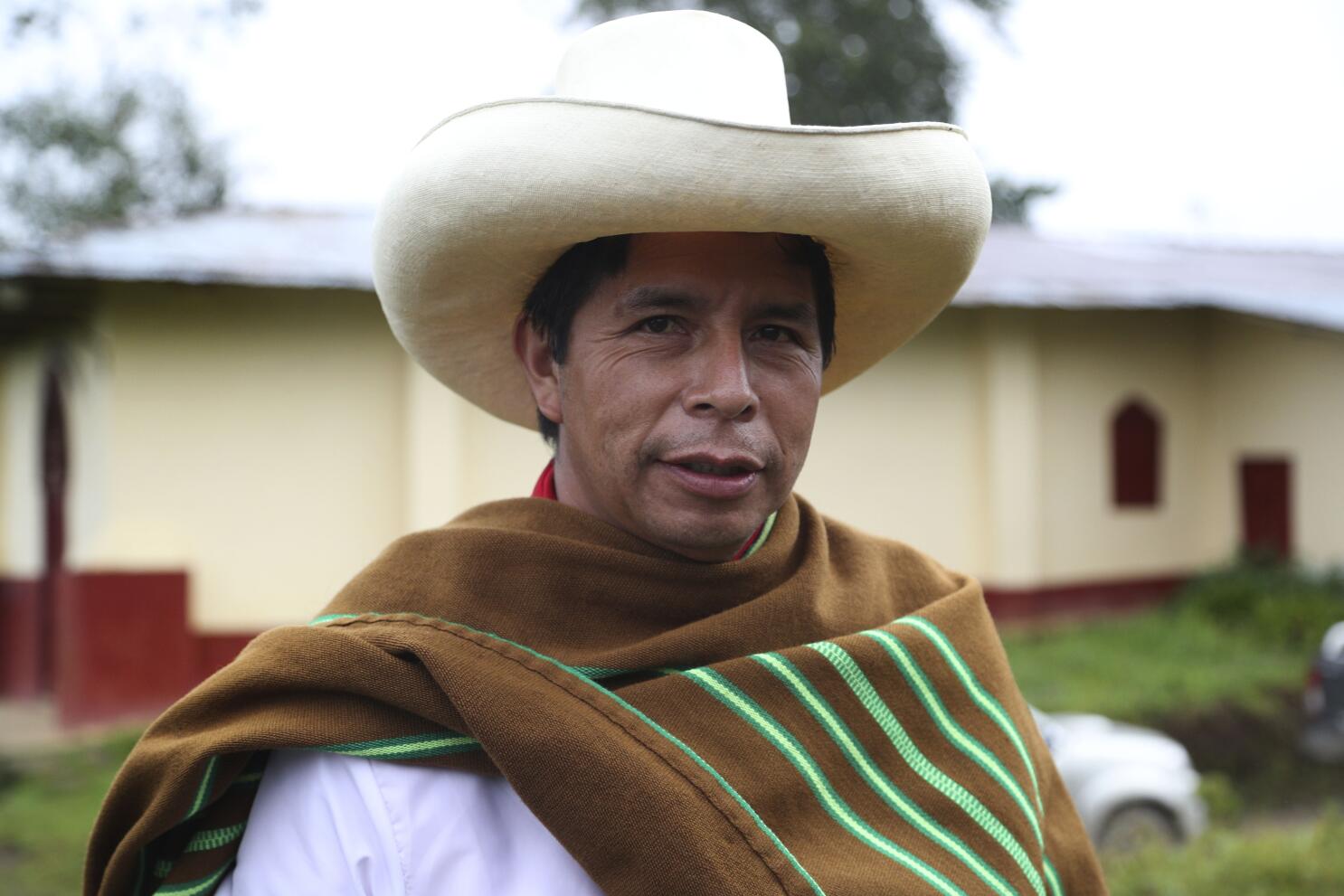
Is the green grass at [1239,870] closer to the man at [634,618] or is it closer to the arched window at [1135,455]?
the man at [634,618]

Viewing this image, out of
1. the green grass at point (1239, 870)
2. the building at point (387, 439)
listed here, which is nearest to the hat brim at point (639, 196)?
the green grass at point (1239, 870)

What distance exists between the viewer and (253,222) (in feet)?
35.0

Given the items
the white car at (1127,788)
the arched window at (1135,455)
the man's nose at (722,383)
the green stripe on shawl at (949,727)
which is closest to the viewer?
the man's nose at (722,383)

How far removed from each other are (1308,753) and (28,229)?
2365cm

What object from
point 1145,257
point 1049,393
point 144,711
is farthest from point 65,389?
point 1145,257

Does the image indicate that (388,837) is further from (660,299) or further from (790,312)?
(790,312)

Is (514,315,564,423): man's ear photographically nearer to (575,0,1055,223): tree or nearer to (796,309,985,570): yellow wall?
(796,309,985,570): yellow wall

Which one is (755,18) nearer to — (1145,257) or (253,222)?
(1145,257)

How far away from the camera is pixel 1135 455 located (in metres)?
12.5

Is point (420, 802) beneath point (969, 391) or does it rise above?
beneath

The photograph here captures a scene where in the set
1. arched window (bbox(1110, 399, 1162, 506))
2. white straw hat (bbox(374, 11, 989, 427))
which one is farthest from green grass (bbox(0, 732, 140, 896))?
arched window (bbox(1110, 399, 1162, 506))

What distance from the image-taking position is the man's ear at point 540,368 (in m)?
1.82

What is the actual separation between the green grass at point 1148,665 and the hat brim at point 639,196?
7.30 m

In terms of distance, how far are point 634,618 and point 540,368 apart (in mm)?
404
